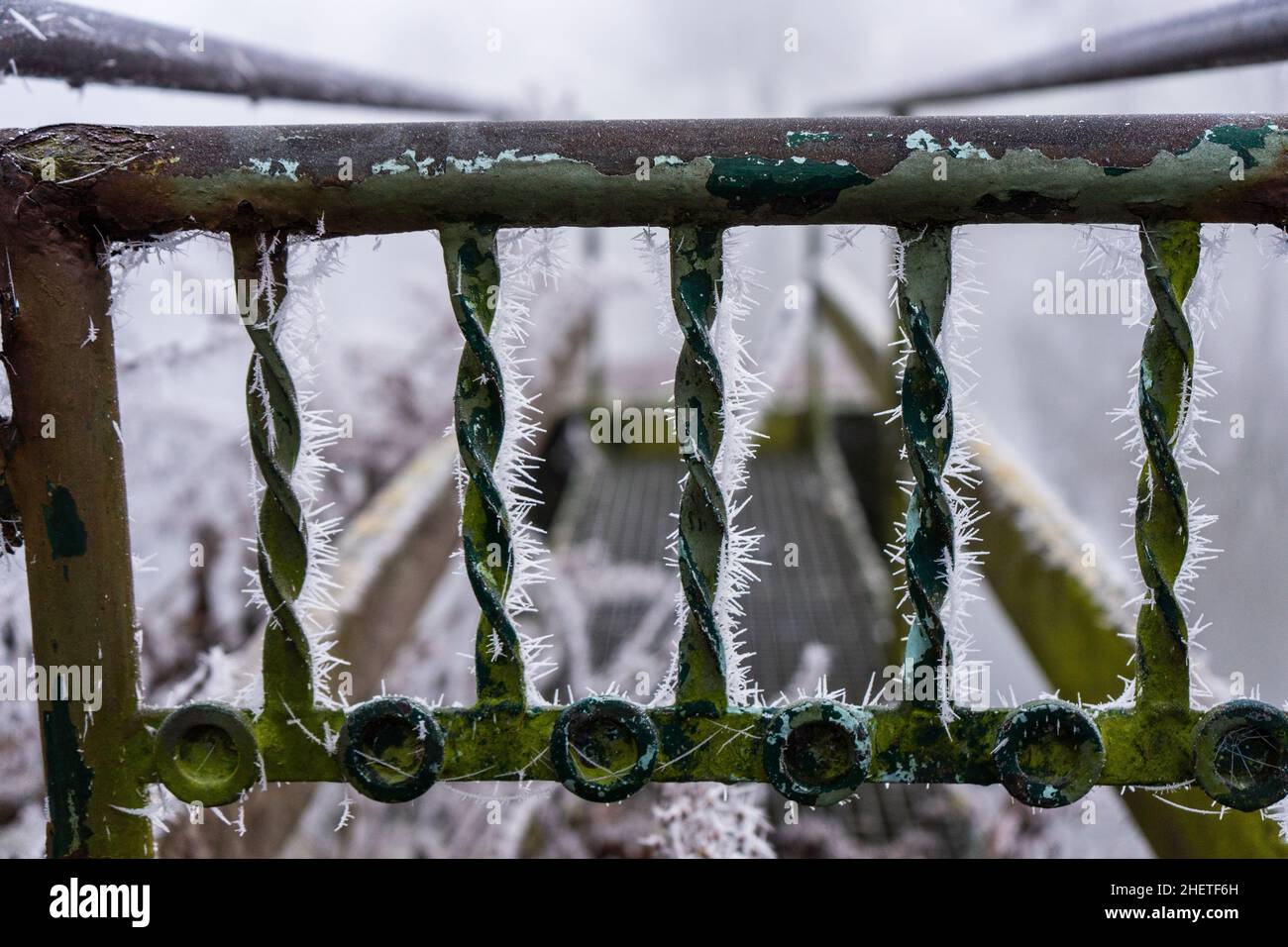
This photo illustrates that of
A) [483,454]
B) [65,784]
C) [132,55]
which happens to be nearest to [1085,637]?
[483,454]

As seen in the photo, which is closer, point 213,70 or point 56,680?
point 56,680

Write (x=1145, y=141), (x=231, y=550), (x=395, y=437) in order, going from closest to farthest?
1. (x=1145, y=141)
2. (x=231, y=550)
3. (x=395, y=437)

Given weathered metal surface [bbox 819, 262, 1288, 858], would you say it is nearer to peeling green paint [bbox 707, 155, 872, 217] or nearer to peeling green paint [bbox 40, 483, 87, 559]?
peeling green paint [bbox 707, 155, 872, 217]

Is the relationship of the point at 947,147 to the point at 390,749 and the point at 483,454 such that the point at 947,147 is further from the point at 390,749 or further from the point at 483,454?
the point at 390,749

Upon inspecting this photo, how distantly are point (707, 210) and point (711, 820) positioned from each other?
0.86 m

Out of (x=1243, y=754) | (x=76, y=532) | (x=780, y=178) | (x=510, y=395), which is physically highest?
(x=780, y=178)

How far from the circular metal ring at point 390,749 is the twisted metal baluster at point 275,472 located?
0.23 ft

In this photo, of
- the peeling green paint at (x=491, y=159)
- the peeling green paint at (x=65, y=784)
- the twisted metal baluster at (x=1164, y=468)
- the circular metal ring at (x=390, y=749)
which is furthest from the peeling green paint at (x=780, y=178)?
the peeling green paint at (x=65, y=784)

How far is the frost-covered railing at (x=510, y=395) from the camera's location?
2.75 ft

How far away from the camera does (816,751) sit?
36.0 inches

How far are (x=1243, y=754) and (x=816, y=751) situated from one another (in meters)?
0.38

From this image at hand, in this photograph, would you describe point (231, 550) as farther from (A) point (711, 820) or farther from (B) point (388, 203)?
(B) point (388, 203)
